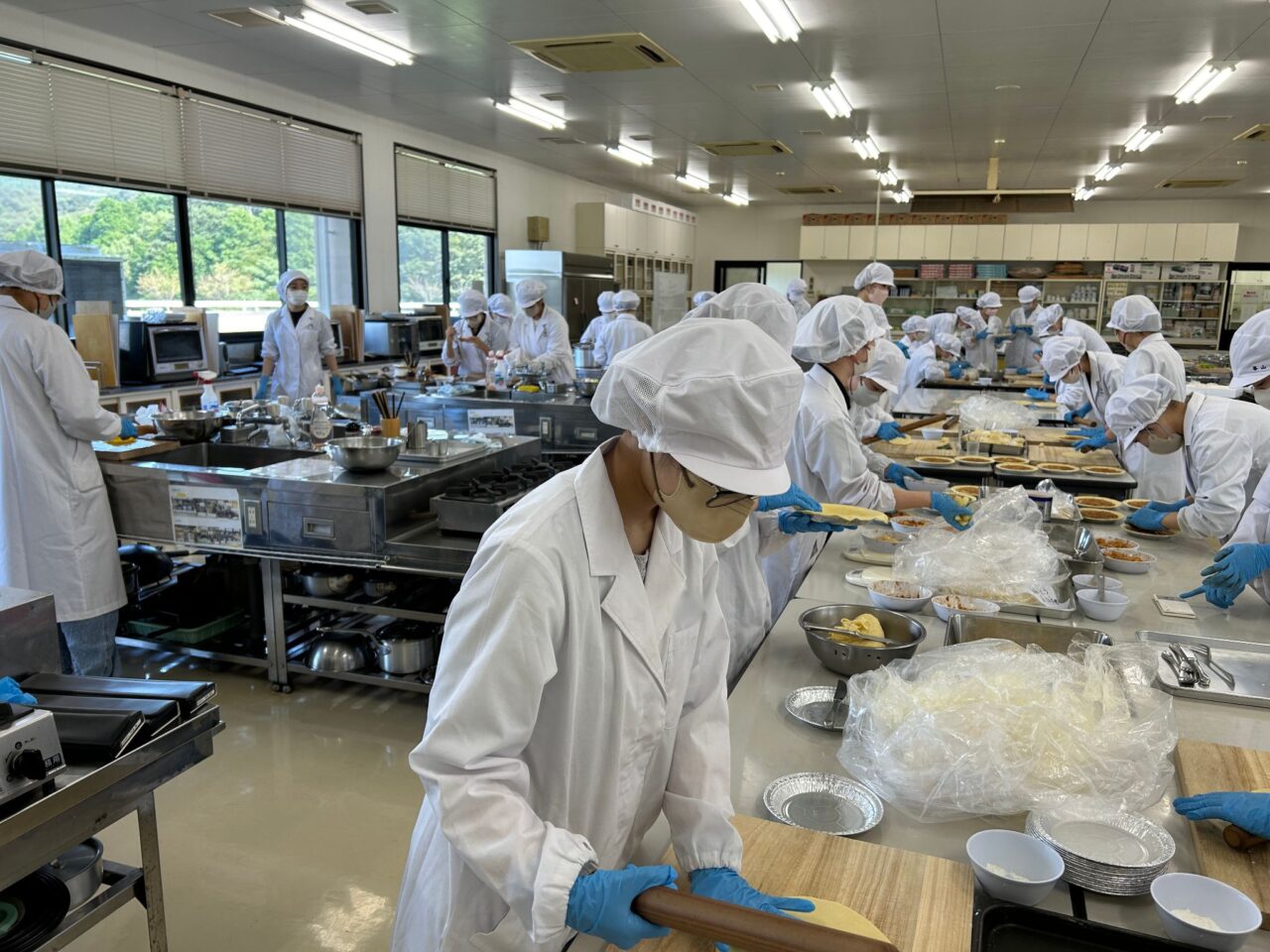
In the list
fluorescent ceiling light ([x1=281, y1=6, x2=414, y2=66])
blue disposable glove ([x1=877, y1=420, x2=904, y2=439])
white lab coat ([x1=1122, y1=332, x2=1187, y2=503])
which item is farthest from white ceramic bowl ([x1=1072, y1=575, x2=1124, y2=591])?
fluorescent ceiling light ([x1=281, y1=6, x2=414, y2=66])

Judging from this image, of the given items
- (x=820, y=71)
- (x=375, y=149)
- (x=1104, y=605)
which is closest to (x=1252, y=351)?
(x=1104, y=605)

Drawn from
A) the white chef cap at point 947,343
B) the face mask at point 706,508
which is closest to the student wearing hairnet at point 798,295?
the white chef cap at point 947,343

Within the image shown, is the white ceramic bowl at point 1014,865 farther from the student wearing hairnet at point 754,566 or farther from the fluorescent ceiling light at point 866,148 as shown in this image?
the fluorescent ceiling light at point 866,148

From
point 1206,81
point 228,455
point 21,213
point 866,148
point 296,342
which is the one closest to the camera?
point 228,455

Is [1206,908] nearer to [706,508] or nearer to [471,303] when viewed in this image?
[706,508]

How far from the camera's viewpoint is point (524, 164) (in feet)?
33.6

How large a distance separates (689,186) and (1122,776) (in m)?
11.7

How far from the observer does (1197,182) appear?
10.6 meters

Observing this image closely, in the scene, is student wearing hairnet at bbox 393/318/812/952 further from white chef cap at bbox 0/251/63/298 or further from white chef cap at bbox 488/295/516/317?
white chef cap at bbox 488/295/516/317

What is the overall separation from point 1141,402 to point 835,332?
1.25 meters

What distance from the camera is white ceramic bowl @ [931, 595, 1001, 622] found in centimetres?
215

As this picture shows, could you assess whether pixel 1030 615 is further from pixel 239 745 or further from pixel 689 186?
pixel 689 186

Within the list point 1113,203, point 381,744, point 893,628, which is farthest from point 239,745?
point 1113,203

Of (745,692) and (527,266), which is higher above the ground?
(527,266)
